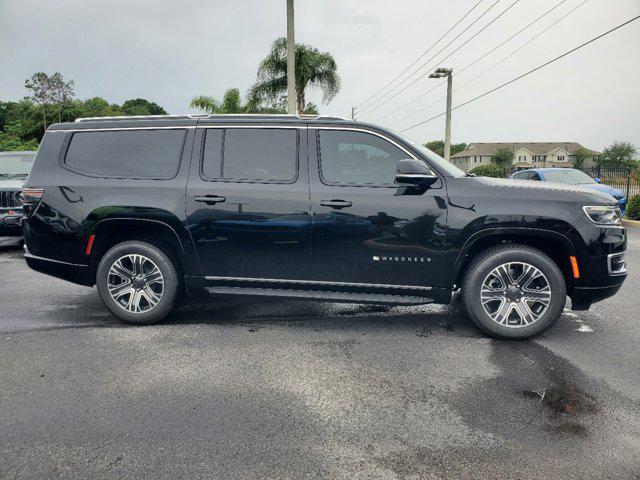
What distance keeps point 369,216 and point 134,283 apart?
2405 millimetres

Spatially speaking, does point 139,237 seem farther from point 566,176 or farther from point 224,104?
point 224,104

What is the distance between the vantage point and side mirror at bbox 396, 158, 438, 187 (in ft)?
13.1

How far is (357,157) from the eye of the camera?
14.1 ft

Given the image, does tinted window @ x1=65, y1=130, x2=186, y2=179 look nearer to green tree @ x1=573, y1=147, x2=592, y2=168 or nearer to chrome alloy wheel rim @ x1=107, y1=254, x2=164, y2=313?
chrome alloy wheel rim @ x1=107, y1=254, x2=164, y2=313

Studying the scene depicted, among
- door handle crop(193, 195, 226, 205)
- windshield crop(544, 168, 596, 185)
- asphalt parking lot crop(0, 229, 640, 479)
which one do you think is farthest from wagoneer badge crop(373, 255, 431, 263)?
windshield crop(544, 168, 596, 185)

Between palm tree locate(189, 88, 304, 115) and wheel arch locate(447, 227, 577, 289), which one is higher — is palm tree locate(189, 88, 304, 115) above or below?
above

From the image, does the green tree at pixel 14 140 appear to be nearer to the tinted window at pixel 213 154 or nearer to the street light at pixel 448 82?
the street light at pixel 448 82

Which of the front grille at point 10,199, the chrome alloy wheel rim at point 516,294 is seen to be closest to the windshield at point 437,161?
the chrome alloy wheel rim at point 516,294

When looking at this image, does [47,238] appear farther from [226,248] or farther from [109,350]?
[226,248]

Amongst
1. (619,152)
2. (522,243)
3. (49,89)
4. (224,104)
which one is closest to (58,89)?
(49,89)

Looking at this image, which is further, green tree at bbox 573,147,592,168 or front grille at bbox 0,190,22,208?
green tree at bbox 573,147,592,168

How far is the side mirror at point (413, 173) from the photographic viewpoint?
4.00m

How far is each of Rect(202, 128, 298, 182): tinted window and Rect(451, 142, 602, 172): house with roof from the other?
10415cm

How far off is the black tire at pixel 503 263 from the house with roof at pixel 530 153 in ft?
341
